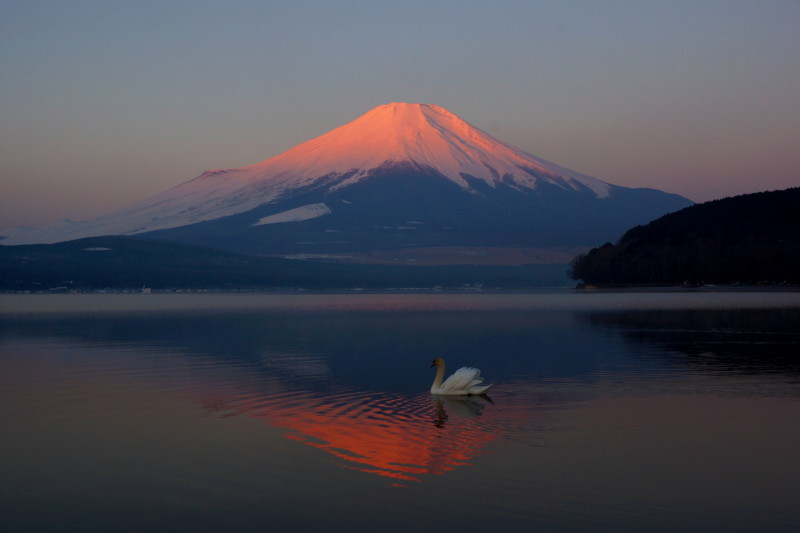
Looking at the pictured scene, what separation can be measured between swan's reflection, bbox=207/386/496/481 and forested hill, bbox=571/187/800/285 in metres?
120

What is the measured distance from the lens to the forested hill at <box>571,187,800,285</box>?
135875 millimetres

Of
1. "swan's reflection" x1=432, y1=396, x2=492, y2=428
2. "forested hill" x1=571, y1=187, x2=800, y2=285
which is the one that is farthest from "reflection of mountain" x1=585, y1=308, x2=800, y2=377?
"forested hill" x1=571, y1=187, x2=800, y2=285

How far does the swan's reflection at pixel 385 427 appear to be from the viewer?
15.3 metres

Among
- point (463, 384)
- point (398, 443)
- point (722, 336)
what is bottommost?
point (398, 443)

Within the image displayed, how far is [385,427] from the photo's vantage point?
61.2 feet

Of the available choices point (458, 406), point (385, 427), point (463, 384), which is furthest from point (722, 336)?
point (385, 427)

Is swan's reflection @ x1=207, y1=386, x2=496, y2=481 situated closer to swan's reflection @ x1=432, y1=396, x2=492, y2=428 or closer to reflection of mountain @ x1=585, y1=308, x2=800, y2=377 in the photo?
swan's reflection @ x1=432, y1=396, x2=492, y2=428

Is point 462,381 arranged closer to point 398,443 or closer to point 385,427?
point 385,427

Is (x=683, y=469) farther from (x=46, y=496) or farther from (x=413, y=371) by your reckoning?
(x=413, y=371)

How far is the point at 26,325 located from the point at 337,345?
88.9 feet

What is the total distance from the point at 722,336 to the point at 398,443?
28.8 m

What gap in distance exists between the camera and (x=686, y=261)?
5743 inches

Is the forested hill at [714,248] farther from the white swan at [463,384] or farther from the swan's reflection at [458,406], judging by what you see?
the swan's reflection at [458,406]

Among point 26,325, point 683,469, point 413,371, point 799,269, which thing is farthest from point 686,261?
point 683,469
